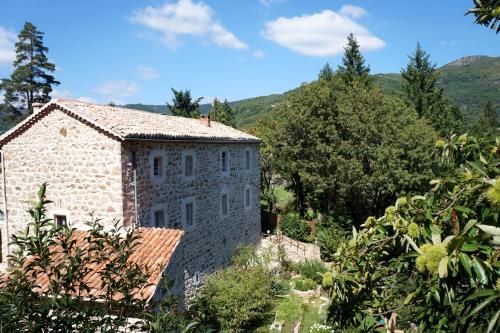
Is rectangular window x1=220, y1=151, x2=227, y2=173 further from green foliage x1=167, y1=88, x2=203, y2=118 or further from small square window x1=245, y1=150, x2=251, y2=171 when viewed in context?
green foliage x1=167, y1=88, x2=203, y2=118

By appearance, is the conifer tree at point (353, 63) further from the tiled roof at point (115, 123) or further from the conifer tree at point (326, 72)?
the tiled roof at point (115, 123)

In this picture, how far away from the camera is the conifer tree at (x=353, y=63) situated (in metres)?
34.1

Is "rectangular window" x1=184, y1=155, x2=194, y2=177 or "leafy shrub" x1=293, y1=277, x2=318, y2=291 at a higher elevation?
"rectangular window" x1=184, y1=155, x2=194, y2=177

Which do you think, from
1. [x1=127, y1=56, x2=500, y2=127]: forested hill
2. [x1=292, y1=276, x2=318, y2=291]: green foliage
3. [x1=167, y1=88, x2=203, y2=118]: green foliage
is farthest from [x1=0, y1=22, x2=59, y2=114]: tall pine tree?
[x1=127, y1=56, x2=500, y2=127]: forested hill

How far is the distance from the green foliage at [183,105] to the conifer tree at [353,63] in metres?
15.5

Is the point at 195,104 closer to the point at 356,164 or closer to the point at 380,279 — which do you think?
the point at 356,164

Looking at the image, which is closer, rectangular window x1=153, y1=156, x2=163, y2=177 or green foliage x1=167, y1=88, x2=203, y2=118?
rectangular window x1=153, y1=156, x2=163, y2=177

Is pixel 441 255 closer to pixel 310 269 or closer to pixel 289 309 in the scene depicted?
pixel 289 309

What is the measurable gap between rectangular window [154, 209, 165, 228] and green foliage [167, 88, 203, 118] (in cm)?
2653

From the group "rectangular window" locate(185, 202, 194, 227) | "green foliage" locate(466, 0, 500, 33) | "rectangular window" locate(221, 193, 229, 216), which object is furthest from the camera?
"rectangular window" locate(221, 193, 229, 216)

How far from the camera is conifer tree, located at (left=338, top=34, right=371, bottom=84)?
112 ft

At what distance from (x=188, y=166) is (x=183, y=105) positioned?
25.2 m

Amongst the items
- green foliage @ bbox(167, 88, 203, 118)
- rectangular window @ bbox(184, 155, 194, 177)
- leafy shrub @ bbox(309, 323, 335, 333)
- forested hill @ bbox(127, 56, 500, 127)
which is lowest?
leafy shrub @ bbox(309, 323, 335, 333)

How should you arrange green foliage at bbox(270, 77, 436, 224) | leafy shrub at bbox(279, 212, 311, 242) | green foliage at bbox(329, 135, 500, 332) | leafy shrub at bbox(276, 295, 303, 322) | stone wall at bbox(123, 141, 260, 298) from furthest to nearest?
leafy shrub at bbox(279, 212, 311, 242) < green foliage at bbox(270, 77, 436, 224) < leafy shrub at bbox(276, 295, 303, 322) < stone wall at bbox(123, 141, 260, 298) < green foliage at bbox(329, 135, 500, 332)
